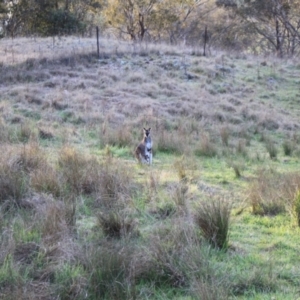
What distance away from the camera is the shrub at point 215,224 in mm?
5047

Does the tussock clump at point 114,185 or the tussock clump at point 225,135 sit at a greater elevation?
the tussock clump at point 114,185

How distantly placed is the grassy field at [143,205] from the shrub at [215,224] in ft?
0.04

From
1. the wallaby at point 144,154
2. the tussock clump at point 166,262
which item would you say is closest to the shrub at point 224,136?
the wallaby at point 144,154

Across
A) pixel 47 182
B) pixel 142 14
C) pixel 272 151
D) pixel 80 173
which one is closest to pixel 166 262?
pixel 47 182

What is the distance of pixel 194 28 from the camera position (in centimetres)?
4588

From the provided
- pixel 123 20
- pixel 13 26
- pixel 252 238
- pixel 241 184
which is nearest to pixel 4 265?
pixel 252 238

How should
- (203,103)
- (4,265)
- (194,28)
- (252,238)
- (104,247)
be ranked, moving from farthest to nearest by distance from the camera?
(194,28), (203,103), (252,238), (104,247), (4,265)

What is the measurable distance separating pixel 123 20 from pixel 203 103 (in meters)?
19.4

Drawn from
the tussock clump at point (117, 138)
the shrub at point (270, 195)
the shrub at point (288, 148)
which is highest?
the shrub at point (270, 195)

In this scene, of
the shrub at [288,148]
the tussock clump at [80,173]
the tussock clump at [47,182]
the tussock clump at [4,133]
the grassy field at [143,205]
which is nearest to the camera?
the grassy field at [143,205]

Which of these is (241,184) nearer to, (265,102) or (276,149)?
(276,149)

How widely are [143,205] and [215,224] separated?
1.49 metres

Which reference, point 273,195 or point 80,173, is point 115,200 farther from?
point 273,195

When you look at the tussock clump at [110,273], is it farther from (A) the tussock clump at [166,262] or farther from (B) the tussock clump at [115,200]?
(B) the tussock clump at [115,200]
